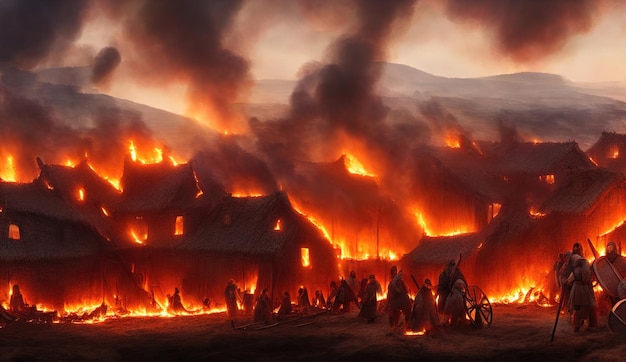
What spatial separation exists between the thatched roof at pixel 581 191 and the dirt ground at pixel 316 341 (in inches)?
338

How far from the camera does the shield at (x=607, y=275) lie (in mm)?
24719

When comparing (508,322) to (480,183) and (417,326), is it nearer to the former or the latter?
(417,326)

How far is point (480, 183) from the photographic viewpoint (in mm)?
52656

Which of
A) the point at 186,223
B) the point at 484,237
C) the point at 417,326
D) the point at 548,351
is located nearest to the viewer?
the point at 548,351

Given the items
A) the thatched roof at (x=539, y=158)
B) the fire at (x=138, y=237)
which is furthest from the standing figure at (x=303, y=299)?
the thatched roof at (x=539, y=158)

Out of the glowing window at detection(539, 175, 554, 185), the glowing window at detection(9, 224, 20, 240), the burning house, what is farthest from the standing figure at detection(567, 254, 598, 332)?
the glowing window at detection(539, 175, 554, 185)

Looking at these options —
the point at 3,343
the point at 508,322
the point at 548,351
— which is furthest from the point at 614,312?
the point at 3,343

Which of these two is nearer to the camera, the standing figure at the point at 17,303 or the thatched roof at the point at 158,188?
the standing figure at the point at 17,303

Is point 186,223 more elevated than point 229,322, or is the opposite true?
point 186,223

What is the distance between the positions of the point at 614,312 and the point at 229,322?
1833cm

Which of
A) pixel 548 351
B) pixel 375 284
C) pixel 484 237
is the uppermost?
pixel 484 237

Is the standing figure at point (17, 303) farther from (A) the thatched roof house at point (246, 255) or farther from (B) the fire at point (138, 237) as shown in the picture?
(B) the fire at point (138, 237)

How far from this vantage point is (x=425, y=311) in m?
25.7

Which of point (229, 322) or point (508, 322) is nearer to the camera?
point (508, 322)
